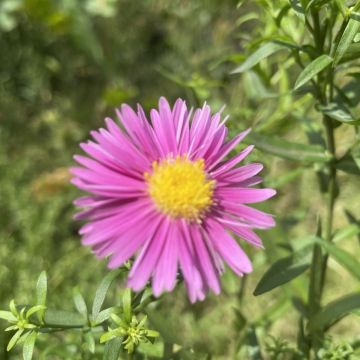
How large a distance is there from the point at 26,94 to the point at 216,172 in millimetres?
1407

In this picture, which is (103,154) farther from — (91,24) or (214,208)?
(91,24)

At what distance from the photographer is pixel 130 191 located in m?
0.68

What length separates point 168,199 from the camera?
709mm

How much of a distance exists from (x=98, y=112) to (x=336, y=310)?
1286 mm

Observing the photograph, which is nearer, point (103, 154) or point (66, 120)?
point (103, 154)

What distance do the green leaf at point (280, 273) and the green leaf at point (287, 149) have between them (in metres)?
0.16

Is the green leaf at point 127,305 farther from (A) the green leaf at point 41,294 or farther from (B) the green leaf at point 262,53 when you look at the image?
(B) the green leaf at point 262,53

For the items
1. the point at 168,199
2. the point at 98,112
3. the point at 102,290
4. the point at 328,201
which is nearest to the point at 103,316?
the point at 102,290

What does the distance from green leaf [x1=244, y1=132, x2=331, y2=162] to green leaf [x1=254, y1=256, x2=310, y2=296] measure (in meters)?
0.16

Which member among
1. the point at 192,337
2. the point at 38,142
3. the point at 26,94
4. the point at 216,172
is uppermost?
the point at 26,94

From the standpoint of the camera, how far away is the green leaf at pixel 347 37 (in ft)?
2.27

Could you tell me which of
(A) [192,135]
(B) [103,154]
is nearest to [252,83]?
(A) [192,135]

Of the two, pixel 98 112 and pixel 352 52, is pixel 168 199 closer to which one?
pixel 352 52

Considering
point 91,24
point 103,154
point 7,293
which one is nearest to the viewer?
point 103,154
